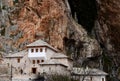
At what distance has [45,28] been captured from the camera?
71.1 m

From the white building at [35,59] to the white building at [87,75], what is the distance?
1.42 m

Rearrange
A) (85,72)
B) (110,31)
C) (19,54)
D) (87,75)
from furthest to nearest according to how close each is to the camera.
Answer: (110,31) → (19,54) → (85,72) → (87,75)

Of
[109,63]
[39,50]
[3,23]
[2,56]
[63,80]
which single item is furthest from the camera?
[109,63]

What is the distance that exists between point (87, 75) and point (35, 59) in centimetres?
880

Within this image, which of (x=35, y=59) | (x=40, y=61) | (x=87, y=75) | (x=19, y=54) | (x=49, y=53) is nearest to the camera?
(x=40, y=61)

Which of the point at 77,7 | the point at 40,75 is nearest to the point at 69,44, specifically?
the point at 77,7

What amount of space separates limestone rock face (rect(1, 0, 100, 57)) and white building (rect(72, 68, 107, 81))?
727 centimetres

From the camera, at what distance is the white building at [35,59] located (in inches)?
2459

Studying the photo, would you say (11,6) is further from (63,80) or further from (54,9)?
(63,80)

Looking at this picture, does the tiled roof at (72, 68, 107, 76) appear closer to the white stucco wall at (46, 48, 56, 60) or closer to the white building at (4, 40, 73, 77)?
the white building at (4, 40, 73, 77)

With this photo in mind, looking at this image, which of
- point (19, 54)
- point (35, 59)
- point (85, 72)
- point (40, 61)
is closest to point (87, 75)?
point (85, 72)

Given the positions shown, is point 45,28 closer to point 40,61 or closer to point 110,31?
point 40,61

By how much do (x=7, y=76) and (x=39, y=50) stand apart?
21.9 feet

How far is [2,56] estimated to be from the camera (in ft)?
225
